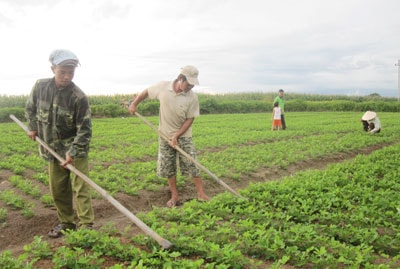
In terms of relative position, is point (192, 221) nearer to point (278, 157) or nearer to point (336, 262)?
point (336, 262)

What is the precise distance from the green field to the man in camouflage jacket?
0.82 metres

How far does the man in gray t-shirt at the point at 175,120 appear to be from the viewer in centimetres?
661

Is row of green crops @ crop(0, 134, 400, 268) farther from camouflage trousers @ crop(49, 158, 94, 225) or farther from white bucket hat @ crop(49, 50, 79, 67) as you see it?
white bucket hat @ crop(49, 50, 79, 67)

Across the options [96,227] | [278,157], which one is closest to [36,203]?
[96,227]

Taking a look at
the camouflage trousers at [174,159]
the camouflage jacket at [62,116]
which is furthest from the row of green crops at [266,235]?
the camouflage jacket at [62,116]

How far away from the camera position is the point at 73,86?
5035 millimetres

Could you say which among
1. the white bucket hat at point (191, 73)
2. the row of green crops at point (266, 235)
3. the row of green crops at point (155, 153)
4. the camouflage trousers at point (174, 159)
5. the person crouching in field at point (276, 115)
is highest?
the white bucket hat at point (191, 73)

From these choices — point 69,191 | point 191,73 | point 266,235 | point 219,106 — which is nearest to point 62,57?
point 69,191

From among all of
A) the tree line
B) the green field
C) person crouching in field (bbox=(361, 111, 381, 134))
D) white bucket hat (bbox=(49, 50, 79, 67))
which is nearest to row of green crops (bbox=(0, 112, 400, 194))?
the green field

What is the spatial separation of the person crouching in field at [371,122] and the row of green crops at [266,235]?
9.74m

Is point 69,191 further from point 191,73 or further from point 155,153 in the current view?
point 155,153

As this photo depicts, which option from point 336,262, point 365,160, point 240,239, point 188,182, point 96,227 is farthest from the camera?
point 365,160

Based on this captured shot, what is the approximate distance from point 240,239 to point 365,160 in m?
6.17

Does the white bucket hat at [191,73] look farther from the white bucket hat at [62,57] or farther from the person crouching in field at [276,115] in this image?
the person crouching in field at [276,115]
